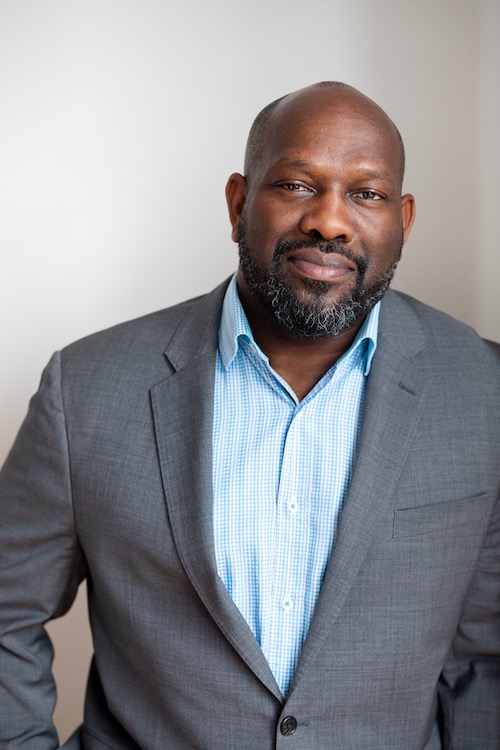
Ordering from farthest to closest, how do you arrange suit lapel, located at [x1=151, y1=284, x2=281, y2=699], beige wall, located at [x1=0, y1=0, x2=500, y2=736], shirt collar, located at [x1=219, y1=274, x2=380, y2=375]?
beige wall, located at [x1=0, y1=0, x2=500, y2=736] → shirt collar, located at [x1=219, y1=274, x2=380, y2=375] → suit lapel, located at [x1=151, y1=284, x2=281, y2=699]

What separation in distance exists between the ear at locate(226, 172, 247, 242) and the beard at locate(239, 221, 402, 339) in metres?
0.15

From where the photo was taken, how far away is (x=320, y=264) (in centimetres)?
167

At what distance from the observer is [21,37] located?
2.17 meters

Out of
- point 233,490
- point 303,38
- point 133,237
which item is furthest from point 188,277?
point 233,490

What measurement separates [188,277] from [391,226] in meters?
0.69

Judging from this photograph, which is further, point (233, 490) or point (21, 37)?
point (21, 37)

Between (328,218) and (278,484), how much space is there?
46 cm

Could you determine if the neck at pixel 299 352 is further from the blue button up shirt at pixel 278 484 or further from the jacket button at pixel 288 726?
the jacket button at pixel 288 726

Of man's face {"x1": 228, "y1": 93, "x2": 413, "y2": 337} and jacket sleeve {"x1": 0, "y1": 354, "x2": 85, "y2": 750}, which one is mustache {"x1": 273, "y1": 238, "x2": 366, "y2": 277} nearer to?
man's face {"x1": 228, "y1": 93, "x2": 413, "y2": 337}

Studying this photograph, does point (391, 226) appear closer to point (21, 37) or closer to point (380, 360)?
point (380, 360)

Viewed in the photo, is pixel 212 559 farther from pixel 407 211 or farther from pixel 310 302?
pixel 407 211

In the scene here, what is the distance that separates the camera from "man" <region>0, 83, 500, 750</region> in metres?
1.67

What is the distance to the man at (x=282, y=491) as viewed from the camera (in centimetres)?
167

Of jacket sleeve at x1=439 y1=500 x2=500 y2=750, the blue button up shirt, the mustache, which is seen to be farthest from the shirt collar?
jacket sleeve at x1=439 y1=500 x2=500 y2=750
